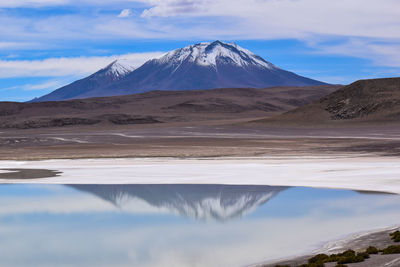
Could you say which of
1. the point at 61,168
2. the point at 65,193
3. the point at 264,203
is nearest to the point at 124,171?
the point at 61,168

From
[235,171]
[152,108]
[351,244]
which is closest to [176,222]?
[351,244]

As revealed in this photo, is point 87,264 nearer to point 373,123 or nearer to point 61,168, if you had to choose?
point 61,168

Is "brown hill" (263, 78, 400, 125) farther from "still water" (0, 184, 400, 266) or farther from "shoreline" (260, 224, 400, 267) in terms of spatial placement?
"shoreline" (260, 224, 400, 267)

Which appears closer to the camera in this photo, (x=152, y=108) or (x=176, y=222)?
(x=176, y=222)

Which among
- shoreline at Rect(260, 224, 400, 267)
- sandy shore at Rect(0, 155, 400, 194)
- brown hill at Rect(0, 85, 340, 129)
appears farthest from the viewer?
brown hill at Rect(0, 85, 340, 129)

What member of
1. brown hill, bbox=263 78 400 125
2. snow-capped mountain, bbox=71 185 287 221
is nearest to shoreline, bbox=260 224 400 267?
snow-capped mountain, bbox=71 185 287 221

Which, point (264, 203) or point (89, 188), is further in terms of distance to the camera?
point (89, 188)

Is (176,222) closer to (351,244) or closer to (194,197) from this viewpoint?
(194,197)
